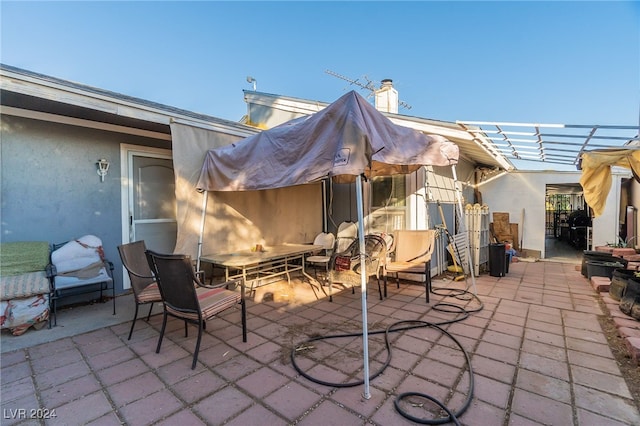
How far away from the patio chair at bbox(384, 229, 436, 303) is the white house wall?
566 cm

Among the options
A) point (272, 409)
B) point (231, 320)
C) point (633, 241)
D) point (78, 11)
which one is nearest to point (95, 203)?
point (231, 320)

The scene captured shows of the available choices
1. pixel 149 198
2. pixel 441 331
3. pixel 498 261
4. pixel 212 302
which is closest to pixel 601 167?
pixel 498 261

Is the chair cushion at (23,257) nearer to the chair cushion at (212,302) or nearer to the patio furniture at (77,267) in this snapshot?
the patio furniture at (77,267)

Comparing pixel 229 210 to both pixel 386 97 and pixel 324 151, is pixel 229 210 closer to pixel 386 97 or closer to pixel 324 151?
pixel 324 151

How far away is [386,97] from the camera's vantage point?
764 centimetres

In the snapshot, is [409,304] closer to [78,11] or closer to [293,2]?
[78,11]

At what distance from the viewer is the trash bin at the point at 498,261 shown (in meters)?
5.45

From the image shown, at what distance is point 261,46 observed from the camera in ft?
29.3

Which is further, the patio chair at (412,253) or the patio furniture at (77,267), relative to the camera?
the patio chair at (412,253)

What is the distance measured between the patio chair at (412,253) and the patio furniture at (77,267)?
374 cm

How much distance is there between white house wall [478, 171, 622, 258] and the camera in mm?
7637

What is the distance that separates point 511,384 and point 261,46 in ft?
32.6
